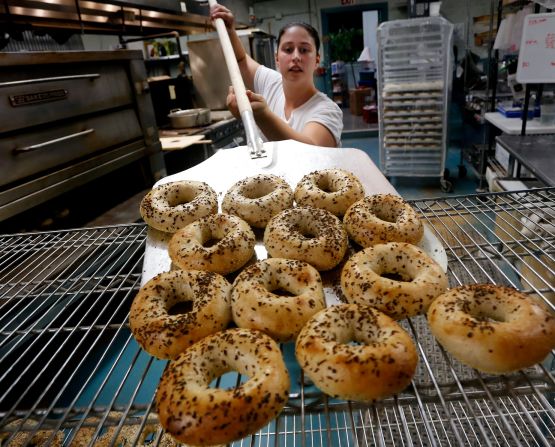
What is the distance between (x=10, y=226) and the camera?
2342 millimetres

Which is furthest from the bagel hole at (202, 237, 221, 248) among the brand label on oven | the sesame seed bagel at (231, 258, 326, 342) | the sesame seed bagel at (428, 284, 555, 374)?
the brand label on oven

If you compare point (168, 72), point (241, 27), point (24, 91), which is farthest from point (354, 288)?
point (241, 27)

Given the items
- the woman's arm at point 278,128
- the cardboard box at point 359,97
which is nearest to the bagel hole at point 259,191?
the woman's arm at point 278,128

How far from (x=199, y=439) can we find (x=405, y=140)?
5.25m

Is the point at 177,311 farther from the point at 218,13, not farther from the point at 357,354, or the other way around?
the point at 218,13

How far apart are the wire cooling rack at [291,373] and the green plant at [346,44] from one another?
9106 mm

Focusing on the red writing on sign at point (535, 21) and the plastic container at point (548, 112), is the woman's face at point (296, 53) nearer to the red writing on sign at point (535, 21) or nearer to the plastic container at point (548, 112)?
the red writing on sign at point (535, 21)

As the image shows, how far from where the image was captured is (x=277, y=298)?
1178mm

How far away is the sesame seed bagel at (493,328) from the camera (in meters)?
0.94

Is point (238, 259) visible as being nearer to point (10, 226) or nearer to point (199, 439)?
point (199, 439)

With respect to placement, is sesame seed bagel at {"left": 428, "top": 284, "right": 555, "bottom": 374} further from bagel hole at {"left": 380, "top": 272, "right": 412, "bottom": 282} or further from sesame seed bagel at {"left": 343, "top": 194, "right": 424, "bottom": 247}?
A: sesame seed bagel at {"left": 343, "top": 194, "right": 424, "bottom": 247}

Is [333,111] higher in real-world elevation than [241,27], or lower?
lower

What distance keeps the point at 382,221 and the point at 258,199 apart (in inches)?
21.2

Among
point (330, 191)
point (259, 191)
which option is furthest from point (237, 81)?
point (330, 191)
